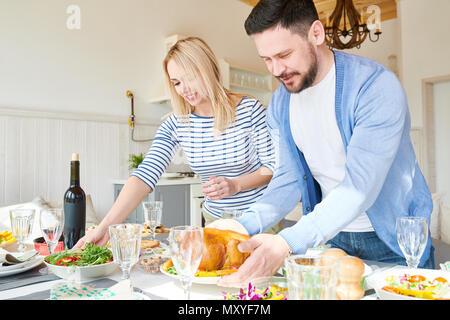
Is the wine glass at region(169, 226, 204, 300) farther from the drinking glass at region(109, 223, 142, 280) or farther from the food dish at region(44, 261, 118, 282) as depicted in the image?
the food dish at region(44, 261, 118, 282)

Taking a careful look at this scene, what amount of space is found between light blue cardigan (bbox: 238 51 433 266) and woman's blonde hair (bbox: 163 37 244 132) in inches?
12.3

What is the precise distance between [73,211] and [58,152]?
2288 mm

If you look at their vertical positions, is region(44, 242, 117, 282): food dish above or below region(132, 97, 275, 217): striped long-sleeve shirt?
below

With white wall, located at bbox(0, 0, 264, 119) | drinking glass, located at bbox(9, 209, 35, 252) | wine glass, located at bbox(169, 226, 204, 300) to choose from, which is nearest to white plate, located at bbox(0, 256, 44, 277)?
drinking glass, located at bbox(9, 209, 35, 252)

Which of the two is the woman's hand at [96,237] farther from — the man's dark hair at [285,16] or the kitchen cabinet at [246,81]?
the kitchen cabinet at [246,81]

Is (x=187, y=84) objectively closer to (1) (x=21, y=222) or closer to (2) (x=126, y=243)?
(1) (x=21, y=222)

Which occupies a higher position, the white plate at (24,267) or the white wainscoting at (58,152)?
the white wainscoting at (58,152)

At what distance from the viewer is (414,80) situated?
15.7ft

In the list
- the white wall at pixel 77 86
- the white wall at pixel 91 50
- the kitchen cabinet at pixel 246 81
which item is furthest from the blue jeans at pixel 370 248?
the kitchen cabinet at pixel 246 81

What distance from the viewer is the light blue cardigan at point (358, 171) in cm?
86

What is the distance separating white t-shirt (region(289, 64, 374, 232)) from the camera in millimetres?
1132

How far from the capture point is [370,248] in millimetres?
1157

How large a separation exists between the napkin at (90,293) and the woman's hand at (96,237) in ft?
1.07
